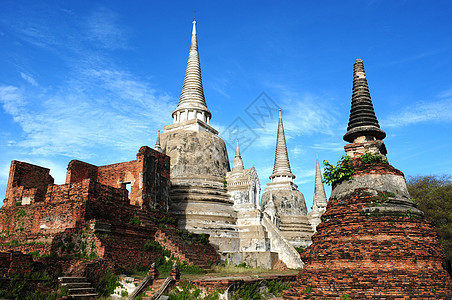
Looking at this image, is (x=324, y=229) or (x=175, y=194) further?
(x=175, y=194)

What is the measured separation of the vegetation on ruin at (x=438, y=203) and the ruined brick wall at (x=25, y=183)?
24529 millimetres

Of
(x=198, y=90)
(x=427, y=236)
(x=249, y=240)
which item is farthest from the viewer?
(x=198, y=90)

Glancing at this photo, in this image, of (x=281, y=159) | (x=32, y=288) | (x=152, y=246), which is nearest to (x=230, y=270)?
(x=152, y=246)

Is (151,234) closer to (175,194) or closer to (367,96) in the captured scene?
(175,194)

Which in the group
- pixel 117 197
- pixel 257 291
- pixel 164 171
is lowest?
pixel 257 291

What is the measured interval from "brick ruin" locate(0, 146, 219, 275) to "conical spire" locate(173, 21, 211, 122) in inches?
328

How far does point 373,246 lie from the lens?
9062 millimetres

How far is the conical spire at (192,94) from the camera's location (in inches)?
1125

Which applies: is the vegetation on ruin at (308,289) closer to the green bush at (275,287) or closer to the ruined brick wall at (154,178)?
the green bush at (275,287)

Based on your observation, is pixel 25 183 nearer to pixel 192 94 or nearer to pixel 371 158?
pixel 192 94

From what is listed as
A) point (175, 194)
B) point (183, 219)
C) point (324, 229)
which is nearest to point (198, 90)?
point (175, 194)

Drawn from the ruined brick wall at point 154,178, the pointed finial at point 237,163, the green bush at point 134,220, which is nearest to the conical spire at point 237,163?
the pointed finial at point 237,163

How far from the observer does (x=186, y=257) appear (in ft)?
53.2

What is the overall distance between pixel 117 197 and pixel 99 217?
1438 mm
